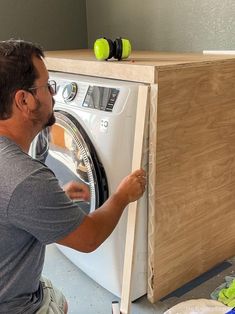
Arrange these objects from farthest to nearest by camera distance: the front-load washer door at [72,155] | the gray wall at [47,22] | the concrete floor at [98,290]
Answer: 1. the gray wall at [47,22]
2. the concrete floor at [98,290]
3. the front-load washer door at [72,155]

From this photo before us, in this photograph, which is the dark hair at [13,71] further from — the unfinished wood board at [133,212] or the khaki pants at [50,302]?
the khaki pants at [50,302]

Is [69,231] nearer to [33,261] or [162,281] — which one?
[33,261]

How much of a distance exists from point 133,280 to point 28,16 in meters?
1.76

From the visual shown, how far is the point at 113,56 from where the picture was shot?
143 cm

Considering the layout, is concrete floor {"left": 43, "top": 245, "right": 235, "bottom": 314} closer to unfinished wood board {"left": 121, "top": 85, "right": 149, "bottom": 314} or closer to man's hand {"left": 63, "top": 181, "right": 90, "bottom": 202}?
unfinished wood board {"left": 121, "top": 85, "right": 149, "bottom": 314}

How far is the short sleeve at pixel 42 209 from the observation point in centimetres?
83

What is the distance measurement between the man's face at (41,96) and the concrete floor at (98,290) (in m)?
0.82

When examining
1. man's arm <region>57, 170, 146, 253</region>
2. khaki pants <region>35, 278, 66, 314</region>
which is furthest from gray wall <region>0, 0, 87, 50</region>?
khaki pants <region>35, 278, 66, 314</region>

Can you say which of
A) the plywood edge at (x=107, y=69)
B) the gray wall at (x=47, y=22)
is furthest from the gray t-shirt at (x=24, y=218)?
the gray wall at (x=47, y=22)

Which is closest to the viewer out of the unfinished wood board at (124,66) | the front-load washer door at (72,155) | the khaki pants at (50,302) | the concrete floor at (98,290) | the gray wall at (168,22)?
the khaki pants at (50,302)

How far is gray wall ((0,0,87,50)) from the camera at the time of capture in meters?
2.36

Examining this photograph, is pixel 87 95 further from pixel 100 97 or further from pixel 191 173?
pixel 191 173

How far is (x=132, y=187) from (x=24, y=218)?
1.39ft

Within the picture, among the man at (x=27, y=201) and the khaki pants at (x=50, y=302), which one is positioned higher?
the man at (x=27, y=201)
